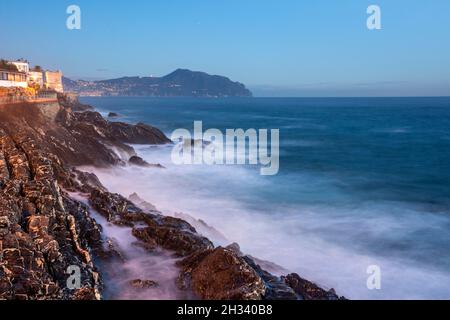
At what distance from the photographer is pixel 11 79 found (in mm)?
47062

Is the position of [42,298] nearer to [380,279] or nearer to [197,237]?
[197,237]

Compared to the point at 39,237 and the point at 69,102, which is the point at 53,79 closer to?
the point at 69,102

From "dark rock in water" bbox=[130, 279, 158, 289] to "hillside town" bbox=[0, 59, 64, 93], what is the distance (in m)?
36.4

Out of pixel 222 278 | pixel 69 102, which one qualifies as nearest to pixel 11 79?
pixel 69 102

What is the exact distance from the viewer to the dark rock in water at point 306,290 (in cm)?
1161

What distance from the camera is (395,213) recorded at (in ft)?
76.6

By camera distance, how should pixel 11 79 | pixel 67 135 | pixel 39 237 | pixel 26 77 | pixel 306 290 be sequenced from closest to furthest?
pixel 39 237, pixel 306 290, pixel 67 135, pixel 11 79, pixel 26 77

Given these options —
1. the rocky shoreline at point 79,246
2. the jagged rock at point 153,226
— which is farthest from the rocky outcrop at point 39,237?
the jagged rock at point 153,226

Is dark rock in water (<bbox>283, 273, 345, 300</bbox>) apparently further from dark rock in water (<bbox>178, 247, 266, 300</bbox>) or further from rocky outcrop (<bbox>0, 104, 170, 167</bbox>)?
rocky outcrop (<bbox>0, 104, 170, 167</bbox>)

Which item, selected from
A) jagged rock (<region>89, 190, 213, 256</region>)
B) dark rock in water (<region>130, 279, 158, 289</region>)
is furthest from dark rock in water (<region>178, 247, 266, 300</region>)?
jagged rock (<region>89, 190, 213, 256</region>)

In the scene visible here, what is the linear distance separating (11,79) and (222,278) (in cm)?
4585

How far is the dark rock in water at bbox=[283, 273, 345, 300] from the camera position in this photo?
11605 mm

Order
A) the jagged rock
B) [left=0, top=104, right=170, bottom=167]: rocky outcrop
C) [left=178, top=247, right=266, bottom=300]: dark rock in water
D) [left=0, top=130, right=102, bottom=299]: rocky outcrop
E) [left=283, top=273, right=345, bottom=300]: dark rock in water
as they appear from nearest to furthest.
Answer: [left=0, top=130, right=102, bottom=299]: rocky outcrop < [left=178, top=247, right=266, bottom=300]: dark rock in water < [left=283, top=273, right=345, bottom=300]: dark rock in water < the jagged rock < [left=0, top=104, right=170, bottom=167]: rocky outcrop

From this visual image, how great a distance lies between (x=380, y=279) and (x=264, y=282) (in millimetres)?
6300
